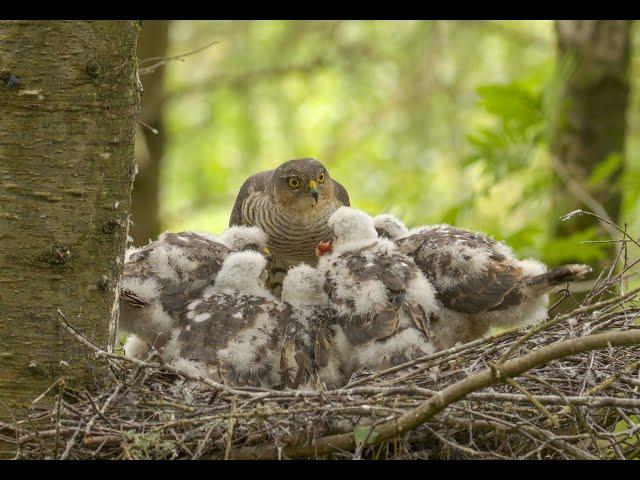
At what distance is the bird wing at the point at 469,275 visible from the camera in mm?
4961

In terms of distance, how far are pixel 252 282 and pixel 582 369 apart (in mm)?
1809

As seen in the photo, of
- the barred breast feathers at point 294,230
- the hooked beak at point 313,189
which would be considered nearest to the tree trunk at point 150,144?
the barred breast feathers at point 294,230

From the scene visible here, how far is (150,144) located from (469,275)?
15.5 ft

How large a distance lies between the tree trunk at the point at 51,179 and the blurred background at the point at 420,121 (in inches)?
143

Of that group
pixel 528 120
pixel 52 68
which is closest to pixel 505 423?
pixel 52 68

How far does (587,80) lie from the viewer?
7340 mm

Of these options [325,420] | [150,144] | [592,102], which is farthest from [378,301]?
[150,144]

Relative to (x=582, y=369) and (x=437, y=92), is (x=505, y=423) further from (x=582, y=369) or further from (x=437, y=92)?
(x=437, y=92)

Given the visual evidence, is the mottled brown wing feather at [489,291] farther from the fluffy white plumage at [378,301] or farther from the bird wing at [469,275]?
the fluffy white plumage at [378,301]

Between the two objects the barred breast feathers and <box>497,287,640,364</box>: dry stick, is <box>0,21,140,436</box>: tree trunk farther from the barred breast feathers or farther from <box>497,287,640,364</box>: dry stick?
the barred breast feathers

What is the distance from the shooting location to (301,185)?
6113 millimetres

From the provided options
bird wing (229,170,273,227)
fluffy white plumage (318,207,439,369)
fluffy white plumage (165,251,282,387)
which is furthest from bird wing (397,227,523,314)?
bird wing (229,170,273,227)

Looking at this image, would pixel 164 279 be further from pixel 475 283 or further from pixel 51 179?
pixel 475 283
